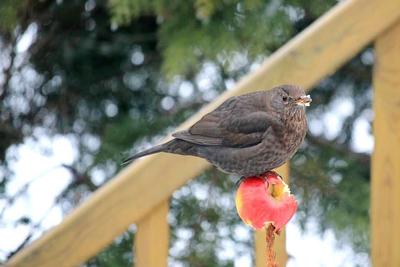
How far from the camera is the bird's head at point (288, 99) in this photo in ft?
3.43

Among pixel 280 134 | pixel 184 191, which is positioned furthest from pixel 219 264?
pixel 280 134

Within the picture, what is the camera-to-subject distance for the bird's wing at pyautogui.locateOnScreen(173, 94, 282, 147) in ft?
3.76

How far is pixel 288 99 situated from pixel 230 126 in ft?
0.41

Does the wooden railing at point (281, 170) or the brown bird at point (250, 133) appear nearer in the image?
the brown bird at point (250, 133)

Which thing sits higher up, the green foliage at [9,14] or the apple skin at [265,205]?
the apple skin at [265,205]

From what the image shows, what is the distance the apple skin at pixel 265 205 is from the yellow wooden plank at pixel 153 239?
0.74 metres

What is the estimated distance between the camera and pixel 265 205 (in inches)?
37.3

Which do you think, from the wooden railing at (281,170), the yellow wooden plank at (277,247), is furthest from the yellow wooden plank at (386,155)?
the yellow wooden plank at (277,247)

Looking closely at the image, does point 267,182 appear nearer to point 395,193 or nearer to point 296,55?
point 296,55

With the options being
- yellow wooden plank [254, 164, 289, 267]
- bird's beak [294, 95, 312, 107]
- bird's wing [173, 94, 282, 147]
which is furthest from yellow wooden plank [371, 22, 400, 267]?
bird's beak [294, 95, 312, 107]

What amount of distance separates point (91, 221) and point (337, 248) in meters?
0.78

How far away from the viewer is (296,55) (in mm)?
1738

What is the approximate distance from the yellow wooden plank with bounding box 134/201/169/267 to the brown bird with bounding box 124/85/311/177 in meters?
0.53

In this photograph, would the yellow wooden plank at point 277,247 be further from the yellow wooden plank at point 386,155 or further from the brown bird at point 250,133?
the brown bird at point 250,133
